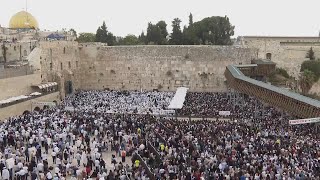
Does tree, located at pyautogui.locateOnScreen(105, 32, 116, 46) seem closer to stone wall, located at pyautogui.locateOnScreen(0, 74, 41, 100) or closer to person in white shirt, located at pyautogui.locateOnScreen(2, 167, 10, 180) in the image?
stone wall, located at pyautogui.locateOnScreen(0, 74, 41, 100)

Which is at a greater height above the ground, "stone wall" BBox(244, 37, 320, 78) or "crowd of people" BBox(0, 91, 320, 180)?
"stone wall" BBox(244, 37, 320, 78)

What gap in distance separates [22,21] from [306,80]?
34.1 metres

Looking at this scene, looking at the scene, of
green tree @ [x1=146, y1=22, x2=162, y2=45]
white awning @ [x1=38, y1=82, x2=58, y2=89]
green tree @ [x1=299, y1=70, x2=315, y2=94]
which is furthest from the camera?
green tree @ [x1=146, y1=22, x2=162, y2=45]

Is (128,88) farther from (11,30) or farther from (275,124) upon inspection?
(275,124)

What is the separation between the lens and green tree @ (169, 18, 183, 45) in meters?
53.0

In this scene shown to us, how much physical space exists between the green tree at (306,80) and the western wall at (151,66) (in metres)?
5.19

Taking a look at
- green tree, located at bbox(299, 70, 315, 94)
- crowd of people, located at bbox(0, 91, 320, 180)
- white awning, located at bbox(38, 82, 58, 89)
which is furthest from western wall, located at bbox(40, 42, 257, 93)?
crowd of people, located at bbox(0, 91, 320, 180)

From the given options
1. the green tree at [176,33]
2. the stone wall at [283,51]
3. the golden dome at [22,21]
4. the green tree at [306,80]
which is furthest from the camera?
the golden dome at [22,21]

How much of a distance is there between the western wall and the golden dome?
44.3 ft

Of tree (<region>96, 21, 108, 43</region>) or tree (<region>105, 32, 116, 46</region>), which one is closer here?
tree (<region>96, 21, 108, 43</region>)

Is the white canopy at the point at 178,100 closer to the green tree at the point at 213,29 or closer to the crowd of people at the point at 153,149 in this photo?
Result: the crowd of people at the point at 153,149

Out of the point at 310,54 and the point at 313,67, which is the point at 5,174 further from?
the point at 310,54

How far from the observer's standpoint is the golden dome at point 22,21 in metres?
56.0

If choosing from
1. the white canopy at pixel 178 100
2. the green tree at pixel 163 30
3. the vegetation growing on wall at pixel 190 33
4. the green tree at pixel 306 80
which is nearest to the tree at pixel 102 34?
the vegetation growing on wall at pixel 190 33
